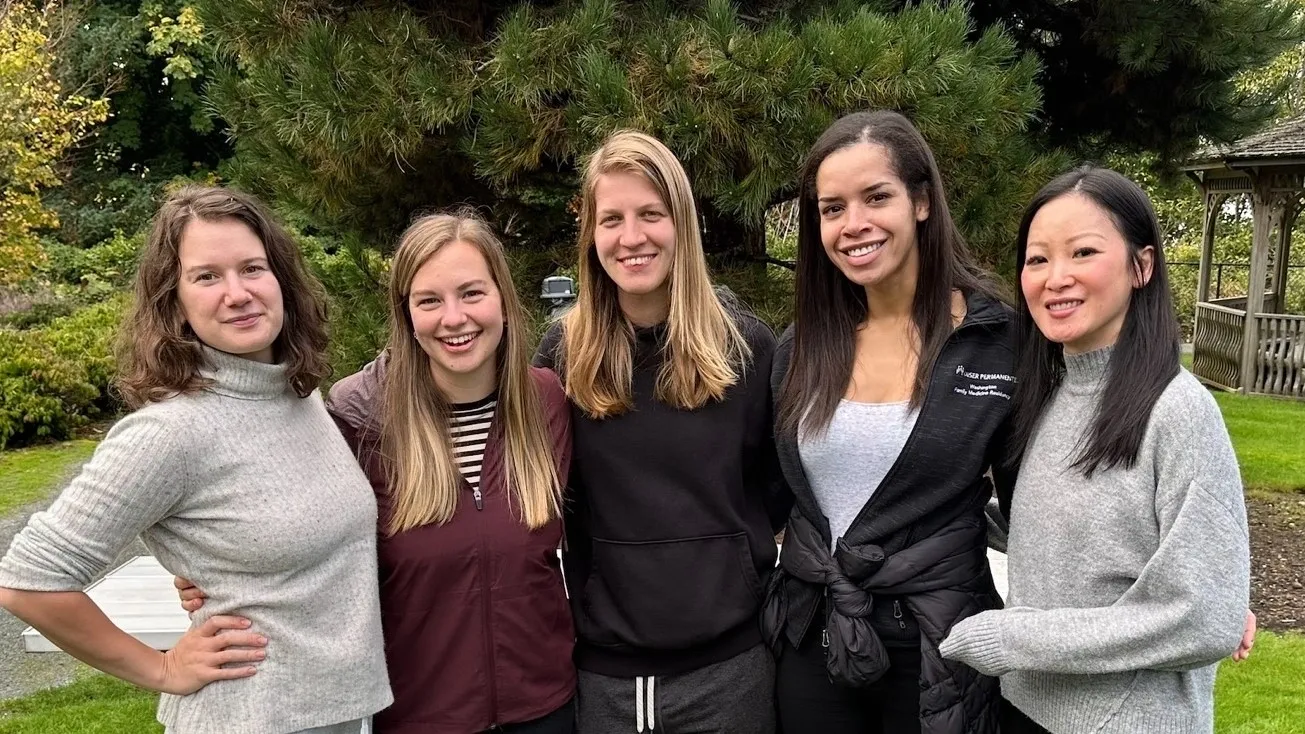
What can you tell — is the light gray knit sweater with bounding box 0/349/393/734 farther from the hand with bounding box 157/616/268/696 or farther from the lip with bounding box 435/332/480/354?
the lip with bounding box 435/332/480/354

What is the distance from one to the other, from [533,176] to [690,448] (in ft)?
8.28

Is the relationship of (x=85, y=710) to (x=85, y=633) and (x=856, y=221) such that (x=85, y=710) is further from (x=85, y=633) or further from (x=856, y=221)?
(x=856, y=221)

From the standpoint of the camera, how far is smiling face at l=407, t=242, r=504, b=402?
2.03 metres

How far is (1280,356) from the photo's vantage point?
1185 cm

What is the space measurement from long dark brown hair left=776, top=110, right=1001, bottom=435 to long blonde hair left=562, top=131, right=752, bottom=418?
0.16 metres

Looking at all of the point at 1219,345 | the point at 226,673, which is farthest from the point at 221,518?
the point at 1219,345

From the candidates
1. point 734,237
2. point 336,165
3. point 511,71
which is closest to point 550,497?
point 511,71

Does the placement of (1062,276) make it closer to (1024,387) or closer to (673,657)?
(1024,387)

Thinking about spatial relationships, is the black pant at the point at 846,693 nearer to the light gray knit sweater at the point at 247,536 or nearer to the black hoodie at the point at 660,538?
the black hoodie at the point at 660,538

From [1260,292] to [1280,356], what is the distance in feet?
2.69

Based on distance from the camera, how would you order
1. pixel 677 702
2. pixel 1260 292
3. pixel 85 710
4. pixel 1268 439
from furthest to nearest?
pixel 1260 292, pixel 1268 439, pixel 85 710, pixel 677 702

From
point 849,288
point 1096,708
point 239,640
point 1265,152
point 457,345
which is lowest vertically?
point 1096,708

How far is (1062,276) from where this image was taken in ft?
5.99

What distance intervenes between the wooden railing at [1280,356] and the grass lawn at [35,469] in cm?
1279
